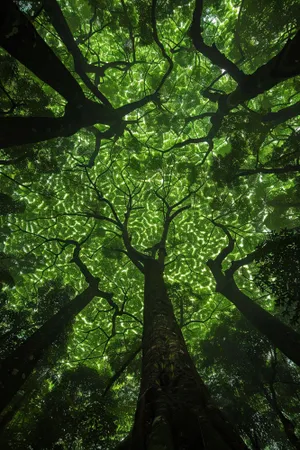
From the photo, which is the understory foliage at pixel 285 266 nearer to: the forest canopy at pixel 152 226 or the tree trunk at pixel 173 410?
the forest canopy at pixel 152 226

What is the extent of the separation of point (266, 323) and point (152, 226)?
322 inches

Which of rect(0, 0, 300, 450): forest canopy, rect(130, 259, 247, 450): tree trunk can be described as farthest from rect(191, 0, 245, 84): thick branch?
rect(130, 259, 247, 450): tree trunk

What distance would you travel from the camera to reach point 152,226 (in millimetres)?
14328

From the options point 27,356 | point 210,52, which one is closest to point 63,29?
point 210,52

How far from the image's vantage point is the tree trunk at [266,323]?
6.45 m

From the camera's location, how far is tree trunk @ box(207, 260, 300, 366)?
21.1ft

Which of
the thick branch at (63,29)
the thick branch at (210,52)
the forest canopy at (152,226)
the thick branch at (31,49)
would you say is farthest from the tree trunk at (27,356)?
the thick branch at (210,52)

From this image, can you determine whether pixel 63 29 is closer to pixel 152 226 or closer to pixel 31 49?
pixel 31 49

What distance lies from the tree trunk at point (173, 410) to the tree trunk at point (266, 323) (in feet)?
13.2

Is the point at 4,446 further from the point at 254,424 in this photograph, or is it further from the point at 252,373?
the point at 252,373

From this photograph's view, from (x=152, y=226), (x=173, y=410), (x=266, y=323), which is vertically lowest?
(x=173, y=410)

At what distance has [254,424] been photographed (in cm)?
806

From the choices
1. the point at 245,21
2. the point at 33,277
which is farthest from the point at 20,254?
the point at 245,21

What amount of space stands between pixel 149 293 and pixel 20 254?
10153 millimetres
